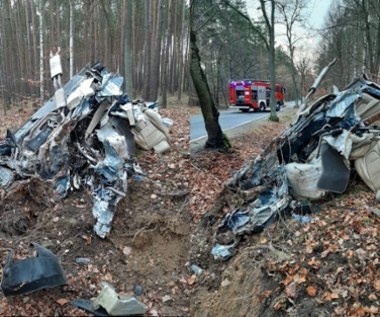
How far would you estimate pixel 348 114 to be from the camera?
130 inches

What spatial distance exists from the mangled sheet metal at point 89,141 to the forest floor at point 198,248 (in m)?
0.11

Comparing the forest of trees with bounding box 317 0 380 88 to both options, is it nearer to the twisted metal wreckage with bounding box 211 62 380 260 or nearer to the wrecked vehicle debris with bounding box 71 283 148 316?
the twisted metal wreckage with bounding box 211 62 380 260

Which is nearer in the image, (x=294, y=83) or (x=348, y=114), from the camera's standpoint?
(x=294, y=83)

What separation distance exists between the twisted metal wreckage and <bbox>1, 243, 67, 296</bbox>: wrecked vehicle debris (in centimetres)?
142

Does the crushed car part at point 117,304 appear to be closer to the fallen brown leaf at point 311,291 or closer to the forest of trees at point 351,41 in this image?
the fallen brown leaf at point 311,291

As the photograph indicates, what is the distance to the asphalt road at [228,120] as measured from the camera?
2691 mm

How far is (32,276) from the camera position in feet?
5.66

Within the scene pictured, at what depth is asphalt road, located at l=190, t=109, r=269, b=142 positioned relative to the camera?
269 centimetres

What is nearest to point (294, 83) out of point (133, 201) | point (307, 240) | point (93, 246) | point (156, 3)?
point (307, 240)

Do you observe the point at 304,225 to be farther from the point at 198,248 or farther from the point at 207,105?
the point at 207,105

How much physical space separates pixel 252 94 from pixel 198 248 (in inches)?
40.5

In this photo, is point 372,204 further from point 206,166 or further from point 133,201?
point 133,201

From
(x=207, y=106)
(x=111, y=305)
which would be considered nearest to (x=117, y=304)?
(x=111, y=305)

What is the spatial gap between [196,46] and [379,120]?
159cm
